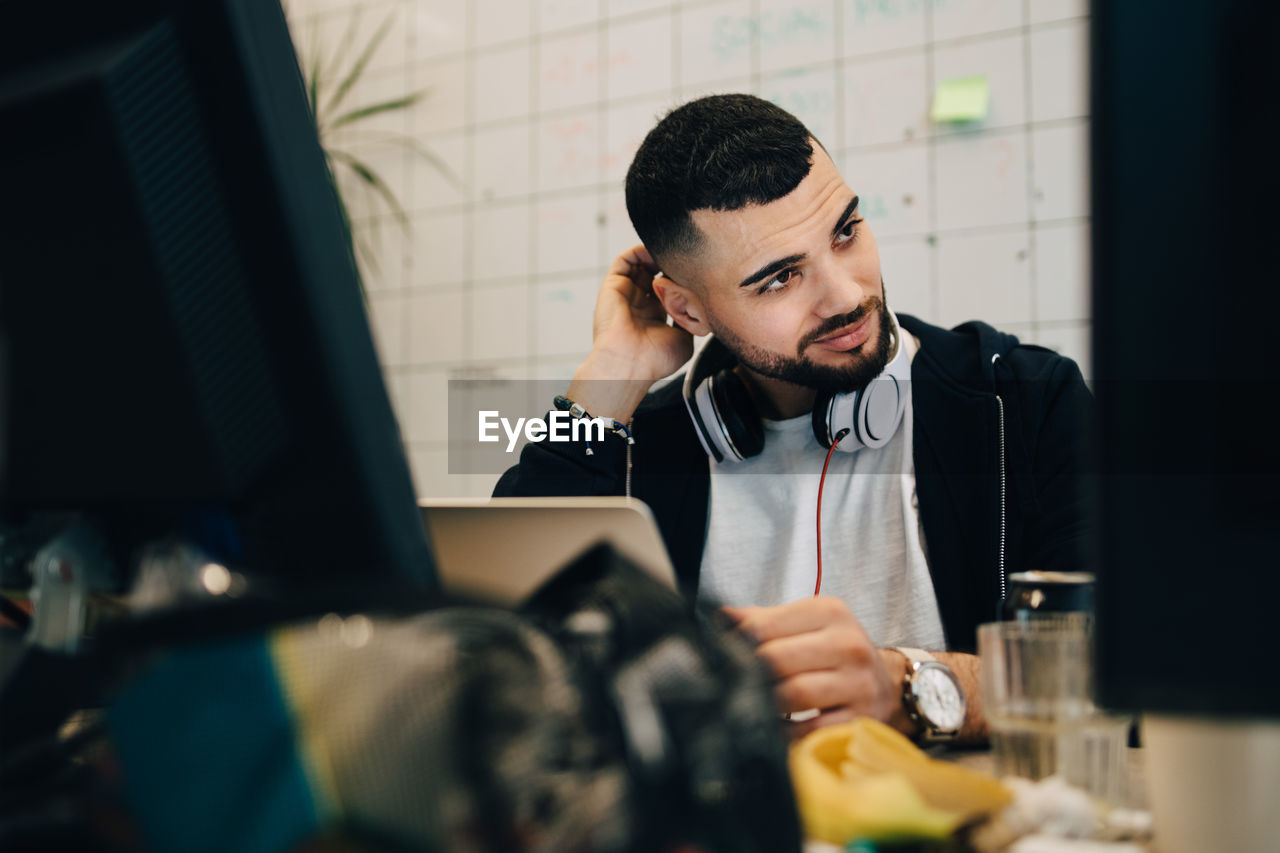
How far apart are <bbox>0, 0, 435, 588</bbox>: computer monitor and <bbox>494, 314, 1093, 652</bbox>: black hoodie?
0.97m

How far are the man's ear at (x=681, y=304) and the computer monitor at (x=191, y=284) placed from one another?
49.2 inches

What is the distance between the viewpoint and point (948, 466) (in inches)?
56.2

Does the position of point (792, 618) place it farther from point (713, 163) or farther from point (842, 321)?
point (713, 163)

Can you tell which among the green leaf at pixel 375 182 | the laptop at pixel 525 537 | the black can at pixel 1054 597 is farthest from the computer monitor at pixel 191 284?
the green leaf at pixel 375 182

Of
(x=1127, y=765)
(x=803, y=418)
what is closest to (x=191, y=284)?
(x=1127, y=765)

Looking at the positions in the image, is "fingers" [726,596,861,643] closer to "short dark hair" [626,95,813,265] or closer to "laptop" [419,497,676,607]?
"laptop" [419,497,676,607]

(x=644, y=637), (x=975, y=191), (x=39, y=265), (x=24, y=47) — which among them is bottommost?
(x=644, y=637)

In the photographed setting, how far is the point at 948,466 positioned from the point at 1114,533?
1076 millimetres

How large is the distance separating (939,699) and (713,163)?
3.46ft

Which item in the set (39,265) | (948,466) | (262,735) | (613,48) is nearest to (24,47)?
(39,265)

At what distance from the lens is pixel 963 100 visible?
2.00 metres

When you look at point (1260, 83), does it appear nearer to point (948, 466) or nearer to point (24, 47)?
point (24, 47)

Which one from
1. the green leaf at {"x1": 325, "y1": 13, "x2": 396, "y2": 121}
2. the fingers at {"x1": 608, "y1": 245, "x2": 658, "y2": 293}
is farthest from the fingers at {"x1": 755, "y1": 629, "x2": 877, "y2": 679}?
the green leaf at {"x1": 325, "y1": 13, "x2": 396, "y2": 121}

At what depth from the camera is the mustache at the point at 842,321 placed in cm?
152
